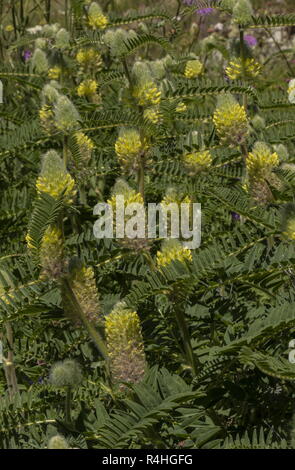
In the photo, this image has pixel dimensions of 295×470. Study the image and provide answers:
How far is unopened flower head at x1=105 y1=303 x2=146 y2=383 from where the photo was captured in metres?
1.48

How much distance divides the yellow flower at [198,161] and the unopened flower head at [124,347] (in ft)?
2.76

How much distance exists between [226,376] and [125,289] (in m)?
0.65

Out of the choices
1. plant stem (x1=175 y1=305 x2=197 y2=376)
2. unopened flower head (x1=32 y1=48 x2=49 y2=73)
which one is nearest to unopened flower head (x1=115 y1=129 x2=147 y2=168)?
plant stem (x1=175 y1=305 x2=197 y2=376)

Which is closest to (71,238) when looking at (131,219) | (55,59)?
(131,219)

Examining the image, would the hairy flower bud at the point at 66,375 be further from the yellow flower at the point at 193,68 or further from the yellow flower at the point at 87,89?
the yellow flower at the point at 193,68

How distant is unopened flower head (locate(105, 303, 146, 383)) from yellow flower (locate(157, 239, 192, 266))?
0.13 m

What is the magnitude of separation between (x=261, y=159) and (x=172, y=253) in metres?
0.46

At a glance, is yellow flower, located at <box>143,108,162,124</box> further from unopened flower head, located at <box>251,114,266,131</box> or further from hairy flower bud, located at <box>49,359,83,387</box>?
hairy flower bud, located at <box>49,359,83,387</box>

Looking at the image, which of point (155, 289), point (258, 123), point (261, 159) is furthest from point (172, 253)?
point (258, 123)

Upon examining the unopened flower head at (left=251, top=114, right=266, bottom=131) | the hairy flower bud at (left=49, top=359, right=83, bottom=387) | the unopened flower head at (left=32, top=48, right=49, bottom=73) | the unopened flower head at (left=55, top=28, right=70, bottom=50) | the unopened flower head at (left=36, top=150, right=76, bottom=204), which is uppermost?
the unopened flower head at (left=55, top=28, right=70, bottom=50)

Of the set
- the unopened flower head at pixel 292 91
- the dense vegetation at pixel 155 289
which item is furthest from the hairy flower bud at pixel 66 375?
the unopened flower head at pixel 292 91

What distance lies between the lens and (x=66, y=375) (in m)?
1.50

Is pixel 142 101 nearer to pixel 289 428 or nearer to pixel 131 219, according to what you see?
pixel 131 219

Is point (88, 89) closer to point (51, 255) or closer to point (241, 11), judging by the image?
point (241, 11)
